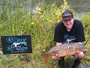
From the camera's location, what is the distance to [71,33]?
2045 mm

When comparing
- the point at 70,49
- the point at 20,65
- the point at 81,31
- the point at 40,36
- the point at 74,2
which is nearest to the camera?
the point at 70,49

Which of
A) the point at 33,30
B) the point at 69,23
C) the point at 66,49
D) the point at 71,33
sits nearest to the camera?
the point at 66,49

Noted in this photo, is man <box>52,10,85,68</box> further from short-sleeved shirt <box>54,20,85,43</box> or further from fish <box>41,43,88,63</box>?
fish <box>41,43,88,63</box>

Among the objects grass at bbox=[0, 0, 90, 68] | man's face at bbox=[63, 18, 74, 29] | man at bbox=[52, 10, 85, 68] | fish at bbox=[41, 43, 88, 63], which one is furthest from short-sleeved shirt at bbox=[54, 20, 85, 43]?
grass at bbox=[0, 0, 90, 68]

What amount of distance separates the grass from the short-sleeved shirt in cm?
43

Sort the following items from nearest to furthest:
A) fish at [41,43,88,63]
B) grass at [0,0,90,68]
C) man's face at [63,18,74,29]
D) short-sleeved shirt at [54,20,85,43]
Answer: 1. fish at [41,43,88,63]
2. man's face at [63,18,74,29]
3. short-sleeved shirt at [54,20,85,43]
4. grass at [0,0,90,68]

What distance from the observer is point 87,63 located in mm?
2143

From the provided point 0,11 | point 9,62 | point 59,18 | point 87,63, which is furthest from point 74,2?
point 9,62

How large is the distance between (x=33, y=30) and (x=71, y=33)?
99cm

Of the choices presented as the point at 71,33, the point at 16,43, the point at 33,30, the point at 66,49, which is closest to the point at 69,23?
the point at 71,33

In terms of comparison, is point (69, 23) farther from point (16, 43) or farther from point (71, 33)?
point (16, 43)

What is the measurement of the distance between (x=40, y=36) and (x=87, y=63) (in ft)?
3.43

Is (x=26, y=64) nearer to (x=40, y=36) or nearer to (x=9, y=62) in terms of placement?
(x=9, y=62)

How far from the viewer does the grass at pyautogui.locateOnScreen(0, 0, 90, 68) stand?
2.18 metres
